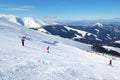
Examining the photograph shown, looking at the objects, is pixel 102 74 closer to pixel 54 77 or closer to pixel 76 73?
pixel 76 73

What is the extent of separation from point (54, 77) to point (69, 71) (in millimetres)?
4914

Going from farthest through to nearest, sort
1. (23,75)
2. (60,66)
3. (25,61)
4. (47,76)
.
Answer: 1. (60,66)
2. (25,61)
3. (47,76)
4. (23,75)

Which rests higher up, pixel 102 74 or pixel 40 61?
pixel 40 61

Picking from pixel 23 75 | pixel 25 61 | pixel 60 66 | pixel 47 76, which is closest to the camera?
A: pixel 23 75

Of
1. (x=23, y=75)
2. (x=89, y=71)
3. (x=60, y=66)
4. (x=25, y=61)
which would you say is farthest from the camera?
(x=89, y=71)

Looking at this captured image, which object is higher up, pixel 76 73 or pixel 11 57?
pixel 11 57

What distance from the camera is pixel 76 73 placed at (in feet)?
110

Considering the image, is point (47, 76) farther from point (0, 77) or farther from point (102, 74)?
point (102, 74)

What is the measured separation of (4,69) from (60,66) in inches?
404

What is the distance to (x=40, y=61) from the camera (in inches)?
1385

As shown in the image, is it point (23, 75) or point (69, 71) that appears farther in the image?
point (69, 71)

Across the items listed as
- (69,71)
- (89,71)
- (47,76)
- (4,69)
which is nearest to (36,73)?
(47,76)

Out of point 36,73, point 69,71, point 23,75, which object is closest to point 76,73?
point 69,71

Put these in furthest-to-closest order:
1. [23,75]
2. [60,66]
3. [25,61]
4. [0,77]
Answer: [60,66] → [25,61] → [23,75] → [0,77]
